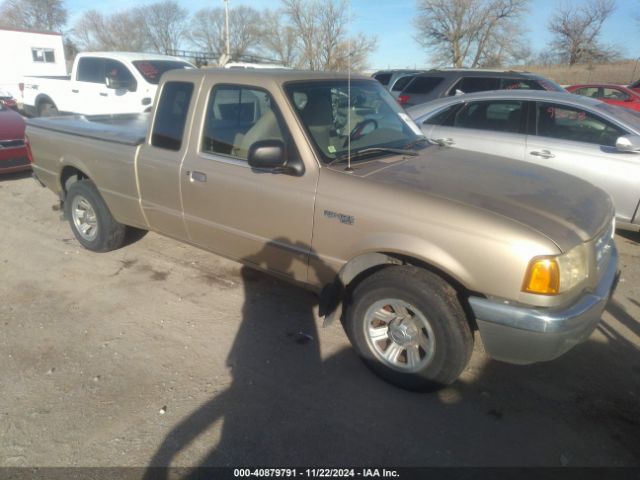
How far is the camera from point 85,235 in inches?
197

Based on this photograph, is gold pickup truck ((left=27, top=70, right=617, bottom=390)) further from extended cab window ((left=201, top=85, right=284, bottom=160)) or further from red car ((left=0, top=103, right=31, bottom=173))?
red car ((left=0, top=103, right=31, bottom=173))

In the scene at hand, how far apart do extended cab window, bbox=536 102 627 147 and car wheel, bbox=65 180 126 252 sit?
5.02 metres

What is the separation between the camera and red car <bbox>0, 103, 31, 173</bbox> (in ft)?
24.6

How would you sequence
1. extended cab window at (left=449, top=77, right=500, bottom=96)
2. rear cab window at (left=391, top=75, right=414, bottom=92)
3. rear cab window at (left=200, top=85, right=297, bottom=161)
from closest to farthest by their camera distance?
1. rear cab window at (left=200, top=85, right=297, bottom=161)
2. extended cab window at (left=449, top=77, right=500, bottom=96)
3. rear cab window at (left=391, top=75, right=414, bottom=92)

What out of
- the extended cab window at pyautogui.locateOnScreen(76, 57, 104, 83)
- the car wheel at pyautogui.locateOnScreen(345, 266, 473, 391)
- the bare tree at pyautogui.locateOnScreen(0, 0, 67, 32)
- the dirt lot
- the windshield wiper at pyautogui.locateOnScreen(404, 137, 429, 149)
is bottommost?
the dirt lot

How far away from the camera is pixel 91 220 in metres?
4.93

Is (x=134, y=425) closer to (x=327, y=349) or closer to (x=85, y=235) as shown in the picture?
(x=327, y=349)

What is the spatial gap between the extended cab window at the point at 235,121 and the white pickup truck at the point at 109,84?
5610 millimetres

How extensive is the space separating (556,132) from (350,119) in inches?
128

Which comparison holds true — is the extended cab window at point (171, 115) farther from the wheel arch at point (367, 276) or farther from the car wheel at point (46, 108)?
the car wheel at point (46, 108)

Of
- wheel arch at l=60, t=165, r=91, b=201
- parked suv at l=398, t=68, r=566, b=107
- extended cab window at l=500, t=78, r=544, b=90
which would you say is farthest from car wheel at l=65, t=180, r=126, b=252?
extended cab window at l=500, t=78, r=544, b=90

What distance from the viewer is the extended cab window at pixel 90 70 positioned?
9.62 m

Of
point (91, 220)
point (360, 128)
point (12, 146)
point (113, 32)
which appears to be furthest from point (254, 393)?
point (113, 32)

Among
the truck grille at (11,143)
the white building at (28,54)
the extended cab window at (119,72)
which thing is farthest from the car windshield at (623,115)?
the white building at (28,54)
